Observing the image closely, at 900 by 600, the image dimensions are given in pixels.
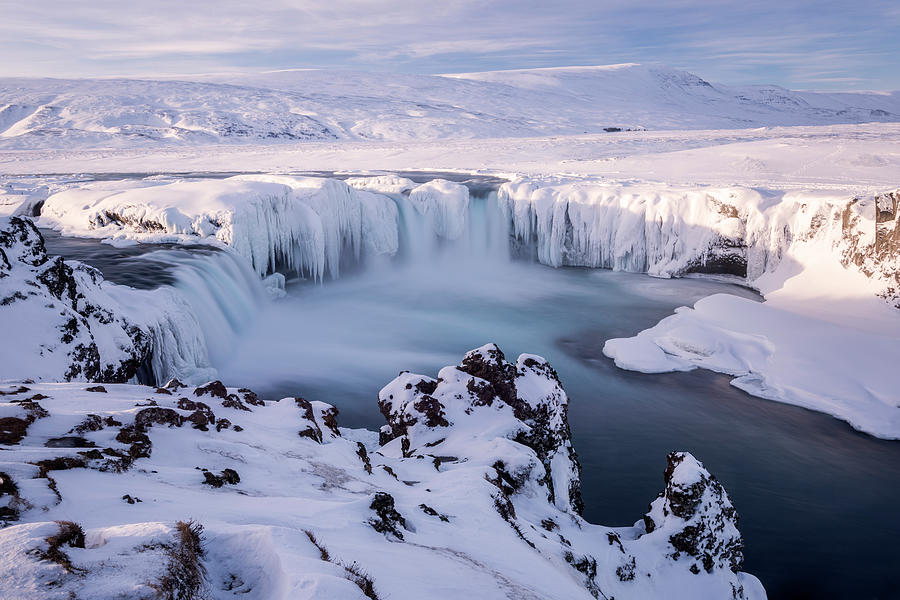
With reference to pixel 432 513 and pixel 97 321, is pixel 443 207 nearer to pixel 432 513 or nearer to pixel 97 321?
pixel 97 321

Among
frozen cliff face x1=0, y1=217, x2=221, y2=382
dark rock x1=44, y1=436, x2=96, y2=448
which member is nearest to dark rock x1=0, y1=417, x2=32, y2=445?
dark rock x1=44, y1=436, x2=96, y2=448

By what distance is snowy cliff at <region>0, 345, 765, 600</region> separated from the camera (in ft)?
9.35

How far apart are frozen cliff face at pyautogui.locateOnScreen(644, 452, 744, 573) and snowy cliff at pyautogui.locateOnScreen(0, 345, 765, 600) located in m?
0.02

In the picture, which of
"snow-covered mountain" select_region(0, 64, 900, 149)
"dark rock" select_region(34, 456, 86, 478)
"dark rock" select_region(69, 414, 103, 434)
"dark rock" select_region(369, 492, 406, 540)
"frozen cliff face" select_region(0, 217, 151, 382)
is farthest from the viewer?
"snow-covered mountain" select_region(0, 64, 900, 149)

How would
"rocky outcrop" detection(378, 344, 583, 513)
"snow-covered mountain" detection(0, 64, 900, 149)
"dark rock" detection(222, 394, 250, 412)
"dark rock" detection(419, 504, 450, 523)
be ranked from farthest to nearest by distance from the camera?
1. "snow-covered mountain" detection(0, 64, 900, 149)
2. "rocky outcrop" detection(378, 344, 583, 513)
3. "dark rock" detection(222, 394, 250, 412)
4. "dark rock" detection(419, 504, 450, 523)

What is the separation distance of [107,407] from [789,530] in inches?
397

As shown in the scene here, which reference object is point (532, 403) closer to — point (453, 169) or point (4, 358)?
point (4, 358)

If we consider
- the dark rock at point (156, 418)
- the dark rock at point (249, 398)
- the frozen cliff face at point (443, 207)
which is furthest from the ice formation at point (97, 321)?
the frozen cliff face at point (443, 207)

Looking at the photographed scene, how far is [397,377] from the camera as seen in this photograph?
397 inches

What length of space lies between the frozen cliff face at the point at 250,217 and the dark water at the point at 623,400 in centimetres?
153

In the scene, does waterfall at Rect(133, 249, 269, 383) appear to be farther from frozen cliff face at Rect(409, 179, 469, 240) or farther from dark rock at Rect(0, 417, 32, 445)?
frozen cliff face at Rect(409, 179, 469, 240)

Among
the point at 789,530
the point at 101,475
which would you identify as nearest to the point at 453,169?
the point at 789,530

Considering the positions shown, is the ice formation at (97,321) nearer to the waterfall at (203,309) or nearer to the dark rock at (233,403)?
the waterfall at (203,309)

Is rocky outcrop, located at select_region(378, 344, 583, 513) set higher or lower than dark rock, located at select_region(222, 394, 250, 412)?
lower
